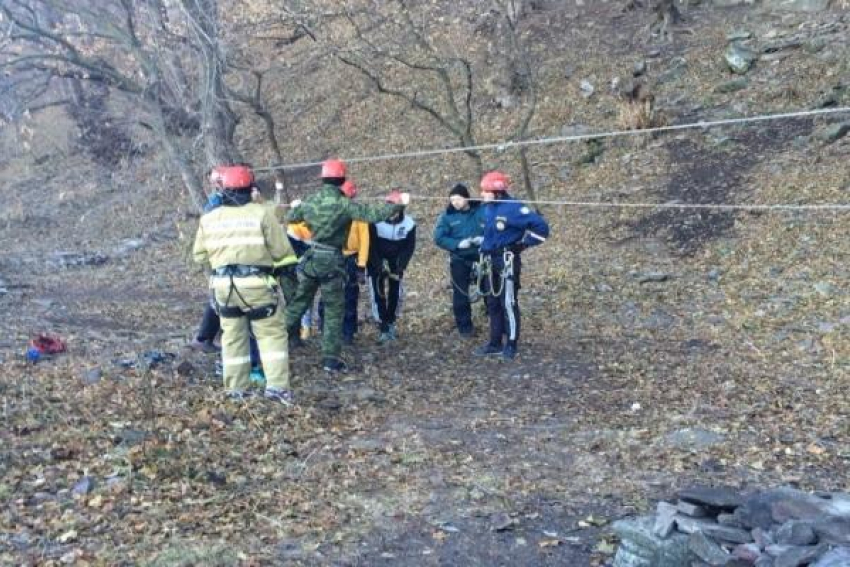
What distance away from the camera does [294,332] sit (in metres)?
9.61

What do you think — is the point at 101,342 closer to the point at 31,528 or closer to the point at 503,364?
the point at 503,364

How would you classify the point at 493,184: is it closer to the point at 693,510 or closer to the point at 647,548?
the point at 693,510

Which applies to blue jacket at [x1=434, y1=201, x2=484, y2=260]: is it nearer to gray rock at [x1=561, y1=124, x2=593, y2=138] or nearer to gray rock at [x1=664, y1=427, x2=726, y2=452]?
gray rock at [x1=664, y1=427, x2=726, y2=452]

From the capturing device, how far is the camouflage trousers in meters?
8.85

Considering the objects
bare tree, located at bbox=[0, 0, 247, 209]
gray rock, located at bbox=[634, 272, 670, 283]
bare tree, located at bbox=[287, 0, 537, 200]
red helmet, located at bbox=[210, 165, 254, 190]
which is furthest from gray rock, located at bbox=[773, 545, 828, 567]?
bare tree, located at bbox=[287, 0, 537, 200]

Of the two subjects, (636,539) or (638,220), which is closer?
(636,539)

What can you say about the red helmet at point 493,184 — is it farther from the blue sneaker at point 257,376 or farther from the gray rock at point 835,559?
the gray rock at point 835,559

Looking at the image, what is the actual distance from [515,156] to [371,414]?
11.7m

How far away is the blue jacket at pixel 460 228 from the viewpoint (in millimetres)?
10086

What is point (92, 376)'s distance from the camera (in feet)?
26.3

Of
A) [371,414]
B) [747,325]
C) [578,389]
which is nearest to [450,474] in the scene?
[371,414]

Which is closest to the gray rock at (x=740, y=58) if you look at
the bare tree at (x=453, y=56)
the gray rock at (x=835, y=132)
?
the gray rock at (x=835, y=132)

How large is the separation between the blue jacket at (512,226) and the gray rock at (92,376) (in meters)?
3.95

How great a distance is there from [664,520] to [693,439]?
6.85ft
